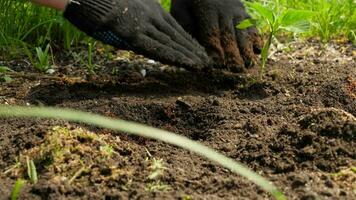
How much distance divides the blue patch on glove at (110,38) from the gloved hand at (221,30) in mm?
403

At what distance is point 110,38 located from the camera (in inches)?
109

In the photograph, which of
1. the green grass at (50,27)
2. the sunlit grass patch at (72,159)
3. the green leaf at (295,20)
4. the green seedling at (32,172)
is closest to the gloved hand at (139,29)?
the green leaf at (295,20)

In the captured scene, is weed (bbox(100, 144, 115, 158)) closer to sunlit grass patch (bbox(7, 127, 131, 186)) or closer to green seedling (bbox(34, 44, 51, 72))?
sunlit grass patch (bbox(7, 127, 131, 186))

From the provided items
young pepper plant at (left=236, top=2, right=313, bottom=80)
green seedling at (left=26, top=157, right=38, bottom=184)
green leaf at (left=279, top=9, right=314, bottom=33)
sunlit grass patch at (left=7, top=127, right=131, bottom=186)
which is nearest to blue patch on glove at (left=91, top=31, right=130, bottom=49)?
young pepper plant at (left=236, top=2, right=313, bottom=80)

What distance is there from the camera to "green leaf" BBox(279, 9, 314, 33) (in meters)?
2.66

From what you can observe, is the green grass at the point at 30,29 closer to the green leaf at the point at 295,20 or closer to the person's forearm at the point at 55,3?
the person's forearm at the point at 55,3

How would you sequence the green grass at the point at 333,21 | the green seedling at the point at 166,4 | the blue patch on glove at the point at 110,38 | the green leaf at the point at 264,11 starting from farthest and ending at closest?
the green seedling at the point at 166,4 → the green grass at the point at 333,21 → the blue patch on glove at the point at 110,38 → the green leaf at the point at 264,11

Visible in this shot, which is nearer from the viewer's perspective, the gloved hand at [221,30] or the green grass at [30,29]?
the gloved hand at [221,30]

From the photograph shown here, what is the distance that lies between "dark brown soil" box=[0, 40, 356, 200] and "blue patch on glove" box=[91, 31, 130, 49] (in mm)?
187

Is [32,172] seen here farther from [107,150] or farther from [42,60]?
[42,60]

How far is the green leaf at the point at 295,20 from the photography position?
2.66 metres

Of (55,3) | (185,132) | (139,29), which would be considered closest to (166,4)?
(139,29)

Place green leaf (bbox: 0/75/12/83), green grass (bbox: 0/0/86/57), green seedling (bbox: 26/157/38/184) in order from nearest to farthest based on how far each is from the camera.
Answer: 1. green seedling (bbox: 26/157/38/184)
2. green leaf (bbox: 0/75/12/83)
3. green grass (bbox: 0/0/86/57)

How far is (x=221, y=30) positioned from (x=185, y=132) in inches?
31.2
